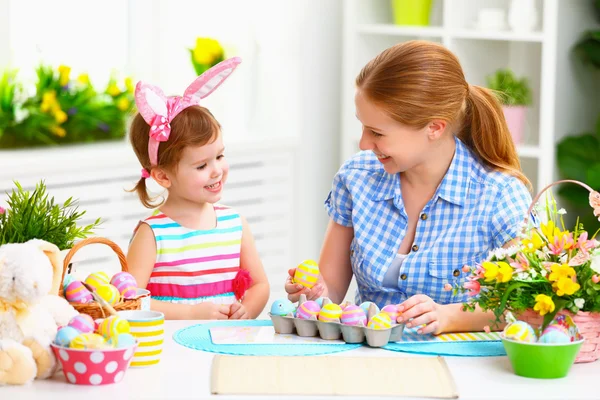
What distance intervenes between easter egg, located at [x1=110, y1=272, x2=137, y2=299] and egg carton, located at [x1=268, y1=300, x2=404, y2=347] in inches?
11.2

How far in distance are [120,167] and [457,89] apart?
181 cm

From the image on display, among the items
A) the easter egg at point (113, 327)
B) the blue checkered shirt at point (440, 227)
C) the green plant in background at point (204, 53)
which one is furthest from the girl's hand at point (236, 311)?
the green plant in background at point (204, 53)

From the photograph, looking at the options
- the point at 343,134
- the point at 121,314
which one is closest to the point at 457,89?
the point at 121,314

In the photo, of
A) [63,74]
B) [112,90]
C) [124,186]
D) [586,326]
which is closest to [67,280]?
[586,326]

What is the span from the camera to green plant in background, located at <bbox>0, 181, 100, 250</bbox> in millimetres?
1988

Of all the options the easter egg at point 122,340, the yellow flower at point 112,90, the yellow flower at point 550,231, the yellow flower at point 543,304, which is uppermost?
the yellow flower at point 112,90

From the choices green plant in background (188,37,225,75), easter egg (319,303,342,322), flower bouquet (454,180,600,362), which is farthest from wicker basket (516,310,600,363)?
green plant in background (188,37,225,75)

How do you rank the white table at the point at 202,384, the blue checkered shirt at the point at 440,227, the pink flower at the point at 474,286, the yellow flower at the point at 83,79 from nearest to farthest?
the white table at the point at 202,384
the pink flower at the point at 474,286
the blue checkered shirt at the point at 440,227
the yellow flower at the point at 83,79

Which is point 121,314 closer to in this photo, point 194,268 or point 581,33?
point 194,268

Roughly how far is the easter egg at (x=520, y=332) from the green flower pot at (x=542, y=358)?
0.05ft

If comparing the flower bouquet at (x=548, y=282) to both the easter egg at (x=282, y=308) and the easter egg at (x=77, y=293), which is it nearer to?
the easter egg at (x=282, y=308)

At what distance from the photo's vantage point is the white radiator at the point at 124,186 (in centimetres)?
359

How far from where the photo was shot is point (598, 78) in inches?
160

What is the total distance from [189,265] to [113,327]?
2.23 ft
